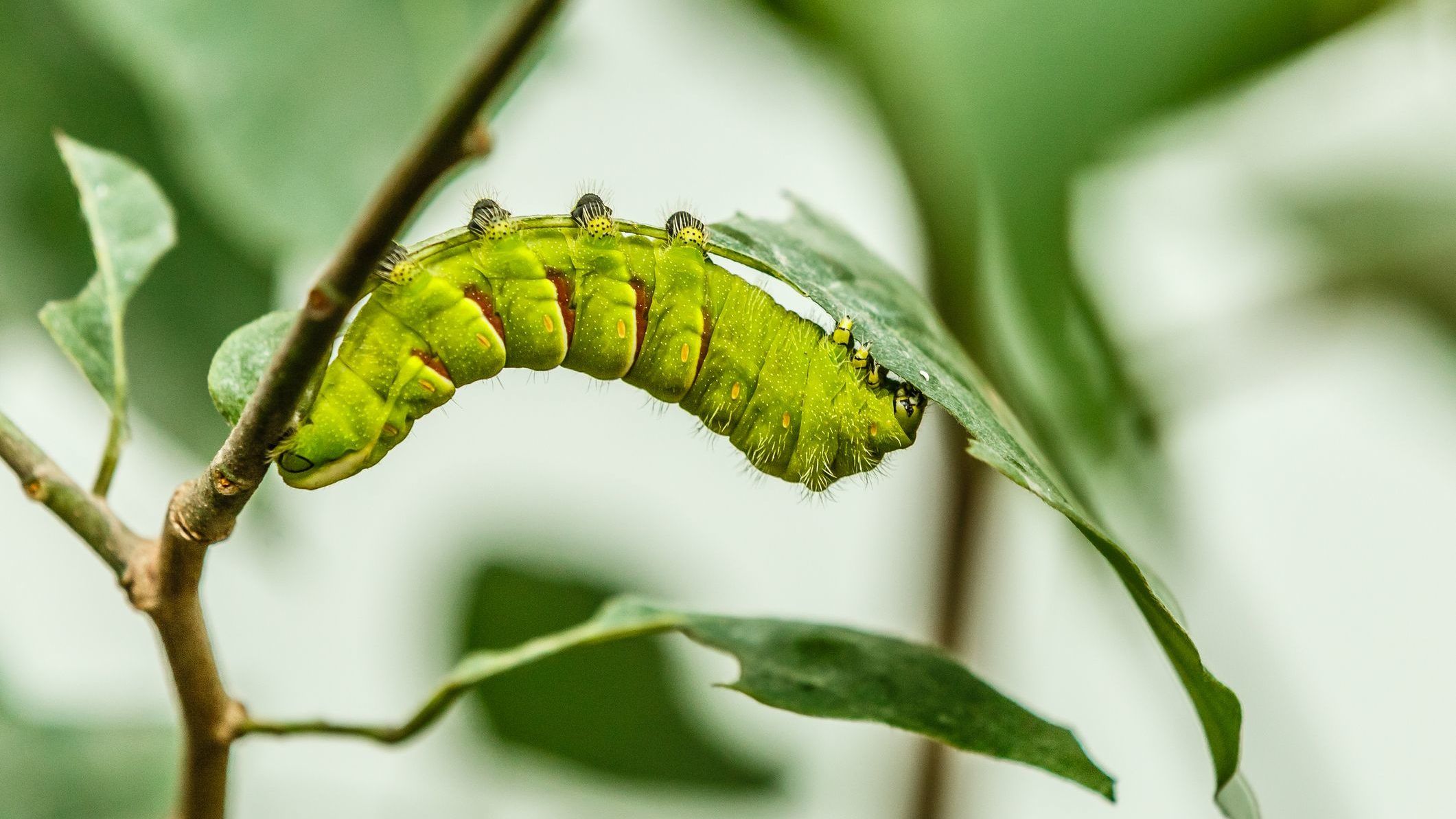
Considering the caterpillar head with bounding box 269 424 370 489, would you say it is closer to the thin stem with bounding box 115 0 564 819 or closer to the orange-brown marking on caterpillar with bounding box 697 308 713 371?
the thin stem with bounding box 115 0 564 819

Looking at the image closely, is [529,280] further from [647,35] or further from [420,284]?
[647,35]

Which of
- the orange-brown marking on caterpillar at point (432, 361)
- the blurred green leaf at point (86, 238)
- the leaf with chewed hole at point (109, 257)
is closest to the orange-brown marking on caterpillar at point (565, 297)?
the orange-brown marking on caterpillar at point (432, 361)

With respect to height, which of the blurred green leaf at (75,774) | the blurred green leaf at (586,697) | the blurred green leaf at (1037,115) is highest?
the blurred green leaf at (1037,115)

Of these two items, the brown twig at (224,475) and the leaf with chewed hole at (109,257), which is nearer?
the brown twig at (224,475)

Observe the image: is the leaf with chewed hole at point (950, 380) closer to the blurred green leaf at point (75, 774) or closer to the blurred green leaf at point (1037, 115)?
the blurred green leaf at point (1037, 115)

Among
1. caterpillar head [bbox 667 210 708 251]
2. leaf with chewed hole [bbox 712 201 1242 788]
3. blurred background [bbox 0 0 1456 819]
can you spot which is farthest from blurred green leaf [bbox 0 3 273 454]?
leaf with chewed hole [bbox 712 201 1242 788]

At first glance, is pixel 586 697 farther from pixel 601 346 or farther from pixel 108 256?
pixel 108 256

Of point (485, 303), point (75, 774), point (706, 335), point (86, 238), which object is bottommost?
point (75, 774)

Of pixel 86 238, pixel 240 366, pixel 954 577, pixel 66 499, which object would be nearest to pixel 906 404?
pixel 954 577
